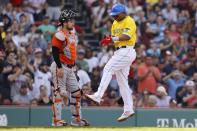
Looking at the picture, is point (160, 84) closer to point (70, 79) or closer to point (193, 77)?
point (193, 77)

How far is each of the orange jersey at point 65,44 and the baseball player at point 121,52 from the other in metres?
0.65

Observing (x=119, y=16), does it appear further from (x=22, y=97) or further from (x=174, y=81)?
(x=174, y=81)

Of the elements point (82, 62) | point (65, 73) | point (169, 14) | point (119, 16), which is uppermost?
point (169, 14)

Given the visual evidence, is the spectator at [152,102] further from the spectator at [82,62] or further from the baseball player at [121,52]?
the baseball player at [121,52]

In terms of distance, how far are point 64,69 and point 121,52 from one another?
1170 millimetres

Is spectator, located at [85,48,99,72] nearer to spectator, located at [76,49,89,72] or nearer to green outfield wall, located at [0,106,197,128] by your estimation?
spectator, located at [76,49,89,72]

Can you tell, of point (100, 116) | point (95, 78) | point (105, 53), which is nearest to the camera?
point (100, 116)

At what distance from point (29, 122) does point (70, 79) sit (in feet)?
10.9

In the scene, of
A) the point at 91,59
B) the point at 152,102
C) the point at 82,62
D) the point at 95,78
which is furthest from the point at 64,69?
the point at 91,59

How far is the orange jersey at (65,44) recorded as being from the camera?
16969 mm

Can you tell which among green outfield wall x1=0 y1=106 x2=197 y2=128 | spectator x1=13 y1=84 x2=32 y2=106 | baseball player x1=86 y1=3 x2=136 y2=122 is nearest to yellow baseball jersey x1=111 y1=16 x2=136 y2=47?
baseball player x1=86 y1=3 x2=136 y2=122

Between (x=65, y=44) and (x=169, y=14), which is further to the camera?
(x=169, y=14)

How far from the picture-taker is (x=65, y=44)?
1706cm

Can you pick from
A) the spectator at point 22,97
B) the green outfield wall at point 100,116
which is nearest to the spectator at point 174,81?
the green outfield wall at point 100,116
